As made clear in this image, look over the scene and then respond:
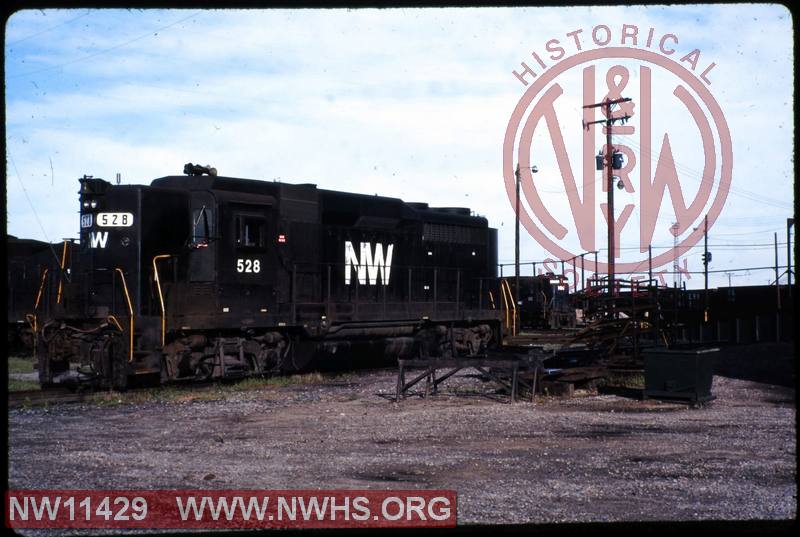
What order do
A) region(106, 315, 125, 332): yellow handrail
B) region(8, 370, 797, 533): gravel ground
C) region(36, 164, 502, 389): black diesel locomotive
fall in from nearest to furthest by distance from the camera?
region(8, 370, 797, 533): gravel ground → region(106, 315, 125, 332): yellow handrail → region(36, 164, 502, 389): black diesel locomotive

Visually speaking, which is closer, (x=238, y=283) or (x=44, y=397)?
(x=44, y=397)

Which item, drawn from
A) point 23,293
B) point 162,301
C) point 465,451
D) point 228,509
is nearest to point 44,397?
point 162,301

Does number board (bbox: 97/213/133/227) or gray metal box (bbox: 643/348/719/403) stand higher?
number board (bbox: 97/213/133/227)

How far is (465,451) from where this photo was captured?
9523mm

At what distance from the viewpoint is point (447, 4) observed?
16.0 ft

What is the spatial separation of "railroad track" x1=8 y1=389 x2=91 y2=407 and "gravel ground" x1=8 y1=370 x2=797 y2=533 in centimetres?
71

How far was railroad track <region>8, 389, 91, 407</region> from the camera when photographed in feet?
45.2

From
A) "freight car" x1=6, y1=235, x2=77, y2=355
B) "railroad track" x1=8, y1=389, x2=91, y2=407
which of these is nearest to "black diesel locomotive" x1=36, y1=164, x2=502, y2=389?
"railroad track" x1=8, y1=389, x2=91, y2=407

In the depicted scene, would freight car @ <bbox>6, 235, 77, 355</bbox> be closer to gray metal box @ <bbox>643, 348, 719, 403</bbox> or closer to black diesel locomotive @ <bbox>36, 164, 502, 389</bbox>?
black diesel locomotive @ <bbox>36, 164, 502, 389</bbox>

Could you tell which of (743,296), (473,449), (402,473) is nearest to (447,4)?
(402,473)

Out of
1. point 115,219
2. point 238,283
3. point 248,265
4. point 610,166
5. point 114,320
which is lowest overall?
point 114,320

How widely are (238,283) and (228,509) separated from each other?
389 inches

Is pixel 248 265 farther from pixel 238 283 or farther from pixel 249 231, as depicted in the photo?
pixel 249 231

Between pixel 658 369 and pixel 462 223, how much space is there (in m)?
9.24
